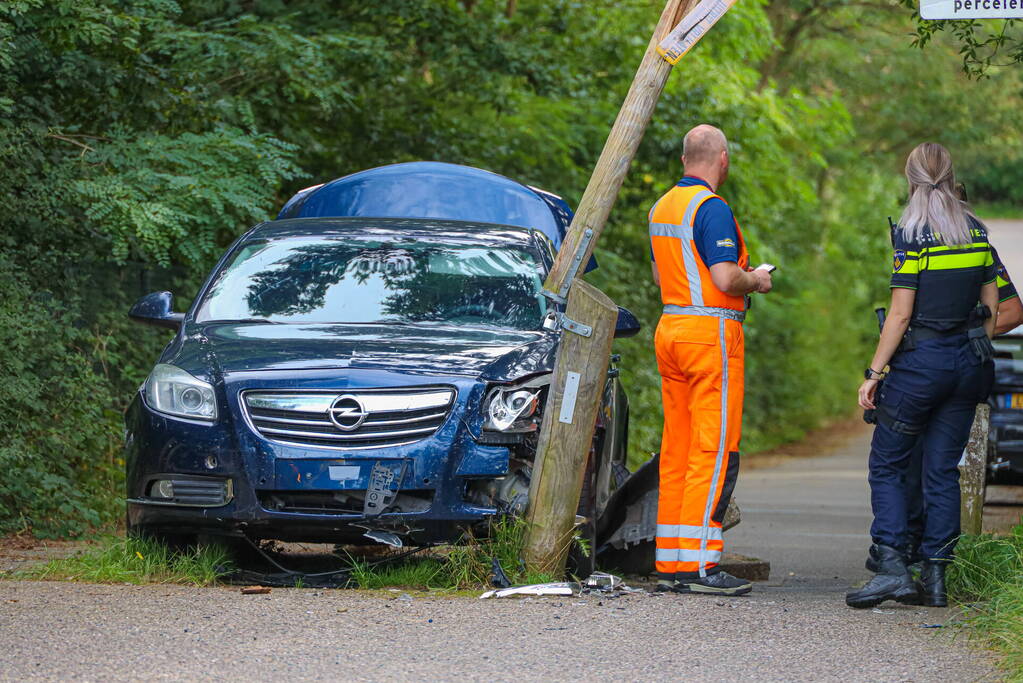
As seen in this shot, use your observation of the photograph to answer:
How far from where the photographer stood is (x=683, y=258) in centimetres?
692

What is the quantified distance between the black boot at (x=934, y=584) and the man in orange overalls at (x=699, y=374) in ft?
2.58

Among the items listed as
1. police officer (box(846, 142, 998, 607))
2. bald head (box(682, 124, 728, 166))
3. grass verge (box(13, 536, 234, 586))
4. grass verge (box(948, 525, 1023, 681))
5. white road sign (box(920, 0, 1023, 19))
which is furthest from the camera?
bald head (box(682, 124, 728, 166))

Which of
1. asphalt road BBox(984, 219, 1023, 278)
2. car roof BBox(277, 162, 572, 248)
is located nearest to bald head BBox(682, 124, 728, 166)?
car roof BBox(277, 162, 572, 248)

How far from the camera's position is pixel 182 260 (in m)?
11.0

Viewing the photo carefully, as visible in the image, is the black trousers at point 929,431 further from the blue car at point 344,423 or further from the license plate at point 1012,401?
the license plate at point 1012,401

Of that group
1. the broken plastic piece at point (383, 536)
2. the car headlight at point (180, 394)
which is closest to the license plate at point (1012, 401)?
the broken plastic piece at point (383, 536)

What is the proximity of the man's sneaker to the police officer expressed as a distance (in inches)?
22.4

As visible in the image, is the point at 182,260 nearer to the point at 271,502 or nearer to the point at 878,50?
the point at 271,502

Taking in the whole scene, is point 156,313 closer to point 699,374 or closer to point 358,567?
point 358,567

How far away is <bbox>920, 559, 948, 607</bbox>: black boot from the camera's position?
6.56 metres

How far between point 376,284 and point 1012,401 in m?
6.81

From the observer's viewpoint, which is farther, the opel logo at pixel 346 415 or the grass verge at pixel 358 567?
the grass verge at pixel 358 567

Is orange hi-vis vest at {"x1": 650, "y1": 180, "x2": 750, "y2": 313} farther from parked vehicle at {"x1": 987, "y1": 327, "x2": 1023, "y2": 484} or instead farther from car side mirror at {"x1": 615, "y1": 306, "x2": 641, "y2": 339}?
parked vehicle at {"x1": 987, "y1": 327, "x2": 1023, "y2": 484}

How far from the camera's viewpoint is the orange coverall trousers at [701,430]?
6.83m
